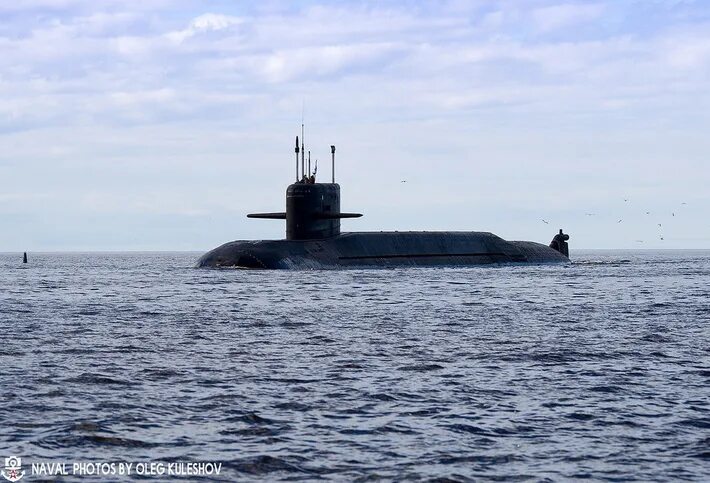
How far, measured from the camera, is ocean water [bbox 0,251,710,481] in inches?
574

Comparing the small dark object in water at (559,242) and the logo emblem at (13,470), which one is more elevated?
the small dark object in water at (559,242)

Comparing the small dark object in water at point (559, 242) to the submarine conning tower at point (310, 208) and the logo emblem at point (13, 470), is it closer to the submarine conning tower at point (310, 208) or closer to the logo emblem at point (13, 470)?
the submarine conning tower at point (310, 208)

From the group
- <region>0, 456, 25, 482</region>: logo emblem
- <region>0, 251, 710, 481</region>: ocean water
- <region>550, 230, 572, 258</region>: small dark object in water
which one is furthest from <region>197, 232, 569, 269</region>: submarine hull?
<region>0, 456, 25, 482</region>: logo emblem

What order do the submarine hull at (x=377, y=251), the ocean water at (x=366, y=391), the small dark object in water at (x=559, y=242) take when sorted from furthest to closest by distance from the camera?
the small dark object in water at (x=559, y=242) → the submarine hull at (x=377, y=251) → the ocean water at (x=366, y=391)

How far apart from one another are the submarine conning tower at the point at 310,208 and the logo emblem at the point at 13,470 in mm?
57072

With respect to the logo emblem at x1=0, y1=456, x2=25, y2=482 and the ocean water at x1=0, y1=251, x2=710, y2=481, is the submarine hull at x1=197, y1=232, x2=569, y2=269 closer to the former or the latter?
the ocean water at x1=0, y1=251, x2=710, y2=481

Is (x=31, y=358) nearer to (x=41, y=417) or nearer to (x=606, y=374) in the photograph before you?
(x=41, y=417)

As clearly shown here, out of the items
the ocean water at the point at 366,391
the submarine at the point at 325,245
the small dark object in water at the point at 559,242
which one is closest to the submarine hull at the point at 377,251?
the submarine at the point at 325,245

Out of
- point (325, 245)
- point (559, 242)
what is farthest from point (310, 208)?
point (559, 242)

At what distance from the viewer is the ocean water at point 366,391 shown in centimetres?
1457

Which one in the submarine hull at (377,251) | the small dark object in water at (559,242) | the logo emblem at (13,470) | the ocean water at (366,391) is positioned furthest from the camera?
the small dark object in water at (559,242)

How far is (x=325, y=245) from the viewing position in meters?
72.9

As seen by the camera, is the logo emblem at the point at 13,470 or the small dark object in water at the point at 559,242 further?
the small dark object in water at the point at 559,242

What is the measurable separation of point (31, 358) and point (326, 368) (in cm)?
753
